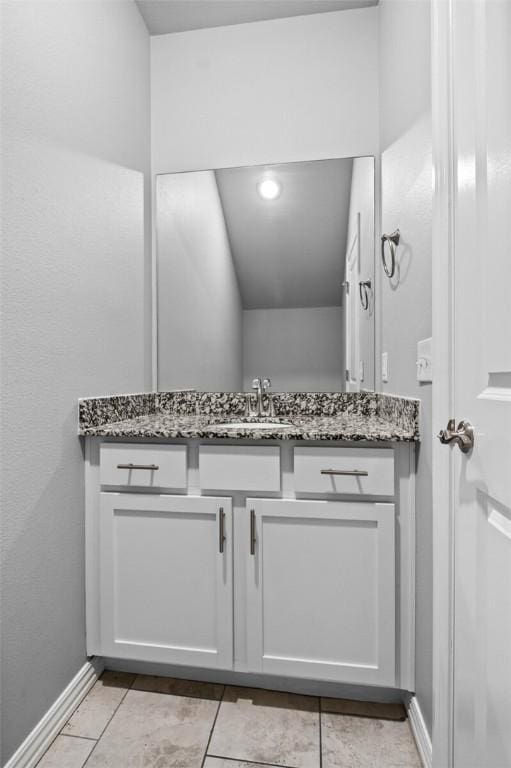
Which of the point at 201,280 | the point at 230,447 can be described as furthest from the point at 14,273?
the point at 201,280

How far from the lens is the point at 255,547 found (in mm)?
1413

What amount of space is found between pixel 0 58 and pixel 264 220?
1.13m

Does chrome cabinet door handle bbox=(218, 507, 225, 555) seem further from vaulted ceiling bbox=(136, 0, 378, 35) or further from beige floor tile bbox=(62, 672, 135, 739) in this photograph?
vaulted ceiling bbox=(136, 0, 378, 35)

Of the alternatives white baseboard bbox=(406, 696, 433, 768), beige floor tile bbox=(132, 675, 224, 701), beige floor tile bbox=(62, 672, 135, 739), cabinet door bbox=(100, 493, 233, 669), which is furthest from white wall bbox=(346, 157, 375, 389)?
beige floor tile bbox=(62, 672, 135, 739)

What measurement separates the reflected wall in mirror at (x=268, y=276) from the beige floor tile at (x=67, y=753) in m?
1.31

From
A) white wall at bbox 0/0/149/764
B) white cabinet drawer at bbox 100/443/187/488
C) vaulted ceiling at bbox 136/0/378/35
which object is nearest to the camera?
white wall at bbox 0/0/149/764

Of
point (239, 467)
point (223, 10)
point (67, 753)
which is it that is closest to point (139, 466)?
point (239, 467)

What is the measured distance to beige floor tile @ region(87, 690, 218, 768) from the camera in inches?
48.1

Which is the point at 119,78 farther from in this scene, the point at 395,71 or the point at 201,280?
the point at 395,71

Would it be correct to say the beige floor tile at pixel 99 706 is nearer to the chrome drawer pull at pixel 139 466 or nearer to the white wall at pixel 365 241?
the chrome drawer pull at pixel 139 466

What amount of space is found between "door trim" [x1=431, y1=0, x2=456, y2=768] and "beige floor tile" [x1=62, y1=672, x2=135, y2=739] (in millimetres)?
953

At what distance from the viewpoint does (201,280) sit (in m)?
2.11

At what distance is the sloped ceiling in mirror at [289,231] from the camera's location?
6.50 feet

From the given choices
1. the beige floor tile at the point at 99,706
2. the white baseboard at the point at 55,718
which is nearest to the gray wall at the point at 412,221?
the beige floor tile at the point at 99,706
